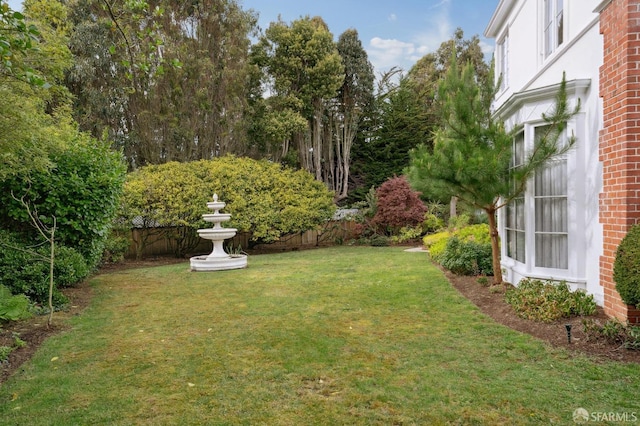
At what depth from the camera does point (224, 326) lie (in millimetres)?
5410

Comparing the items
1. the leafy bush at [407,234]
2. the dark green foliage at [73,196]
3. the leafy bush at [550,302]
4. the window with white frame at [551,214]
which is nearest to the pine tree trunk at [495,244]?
the window with white frame at [551,214]

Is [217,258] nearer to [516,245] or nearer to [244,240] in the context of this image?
[244,240]

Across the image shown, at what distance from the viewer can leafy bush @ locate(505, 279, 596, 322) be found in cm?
508

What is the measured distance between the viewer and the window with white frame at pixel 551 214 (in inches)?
229

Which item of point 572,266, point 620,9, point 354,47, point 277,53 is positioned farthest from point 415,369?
point 354,47

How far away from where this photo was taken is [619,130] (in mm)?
4641

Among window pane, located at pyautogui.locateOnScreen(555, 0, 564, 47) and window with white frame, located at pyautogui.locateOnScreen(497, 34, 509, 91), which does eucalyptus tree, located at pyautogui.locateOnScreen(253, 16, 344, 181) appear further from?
window pane, located at pyautogui.locateOnScreen(555, 0, 564, 47)

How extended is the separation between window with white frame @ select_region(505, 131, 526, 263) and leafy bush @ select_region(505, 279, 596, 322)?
124cm

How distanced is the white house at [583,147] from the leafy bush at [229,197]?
8.88m

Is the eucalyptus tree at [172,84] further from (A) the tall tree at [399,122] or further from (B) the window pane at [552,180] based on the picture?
(B) the window pane at [552,180]

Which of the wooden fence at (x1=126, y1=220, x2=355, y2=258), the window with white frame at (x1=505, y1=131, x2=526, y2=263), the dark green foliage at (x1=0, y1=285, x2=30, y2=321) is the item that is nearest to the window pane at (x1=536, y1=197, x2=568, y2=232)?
the window with white frame at (x1=505, y1=131, x2=526, y2=263)

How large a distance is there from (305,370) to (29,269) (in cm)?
509

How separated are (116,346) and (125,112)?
13192mm

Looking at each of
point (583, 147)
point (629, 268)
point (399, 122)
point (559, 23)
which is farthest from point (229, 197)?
point (399, 122)
